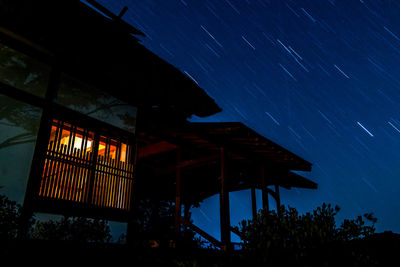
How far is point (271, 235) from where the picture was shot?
13.0 feet

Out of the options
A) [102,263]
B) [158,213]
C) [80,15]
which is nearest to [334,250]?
[102,263]

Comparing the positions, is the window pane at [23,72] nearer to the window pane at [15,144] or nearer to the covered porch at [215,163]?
the window pane at [15,144]

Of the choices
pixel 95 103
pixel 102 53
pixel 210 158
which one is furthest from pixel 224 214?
pixel 102 53

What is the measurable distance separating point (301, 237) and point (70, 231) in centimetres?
399

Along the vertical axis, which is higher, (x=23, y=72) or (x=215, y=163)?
(x=23, y=72)

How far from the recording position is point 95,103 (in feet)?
22.3

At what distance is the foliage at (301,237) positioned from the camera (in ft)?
12.5

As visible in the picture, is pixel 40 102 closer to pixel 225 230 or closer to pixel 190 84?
pixel 190 84

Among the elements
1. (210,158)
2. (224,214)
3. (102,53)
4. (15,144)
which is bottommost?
(224,214)

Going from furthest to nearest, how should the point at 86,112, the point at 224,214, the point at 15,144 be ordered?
the point at 224,214 → the point at 86,112 → the point at 15,144

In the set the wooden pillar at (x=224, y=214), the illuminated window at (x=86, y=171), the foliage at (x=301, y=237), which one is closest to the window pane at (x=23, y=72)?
the illuminated window at (x=86, y=171)

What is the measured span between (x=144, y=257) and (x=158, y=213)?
10.6m

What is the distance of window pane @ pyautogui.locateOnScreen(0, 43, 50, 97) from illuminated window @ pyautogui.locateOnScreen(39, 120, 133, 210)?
2.65ft

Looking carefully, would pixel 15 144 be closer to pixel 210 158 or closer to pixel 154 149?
pixel 154 149
